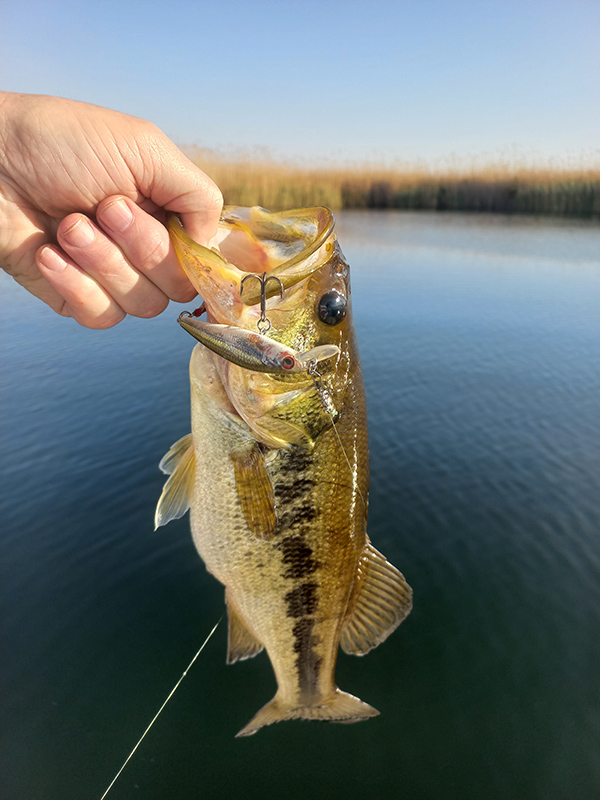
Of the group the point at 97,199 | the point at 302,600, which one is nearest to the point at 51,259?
the point at 97,199

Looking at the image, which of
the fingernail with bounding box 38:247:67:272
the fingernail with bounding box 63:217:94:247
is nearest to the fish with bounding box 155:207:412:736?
the fingernail with bounding box 63:217:94:247

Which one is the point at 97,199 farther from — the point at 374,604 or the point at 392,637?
the point at 392,637

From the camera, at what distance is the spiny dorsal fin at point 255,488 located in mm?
1862

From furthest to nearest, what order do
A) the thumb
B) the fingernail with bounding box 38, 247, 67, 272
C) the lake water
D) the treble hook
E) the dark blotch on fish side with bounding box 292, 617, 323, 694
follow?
the lake water
the dark blotch on fish side with bounding box 292, 617, 323, 694
the fingernail with bounding box 38, 247, 67, 272
the thumb
the treble hook

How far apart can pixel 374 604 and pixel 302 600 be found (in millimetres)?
370

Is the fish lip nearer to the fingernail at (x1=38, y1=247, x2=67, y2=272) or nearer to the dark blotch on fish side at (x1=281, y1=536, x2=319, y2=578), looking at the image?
the fingernail at (x1=38, y1=247, x2=67, y2=272)

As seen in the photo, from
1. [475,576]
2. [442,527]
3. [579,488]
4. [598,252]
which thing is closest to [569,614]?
[475,576]

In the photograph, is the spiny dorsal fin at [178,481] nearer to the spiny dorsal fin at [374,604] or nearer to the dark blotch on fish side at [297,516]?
the dark blotch on fish side at [297,516]

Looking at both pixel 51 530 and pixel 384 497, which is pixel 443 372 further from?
pixel 51 530

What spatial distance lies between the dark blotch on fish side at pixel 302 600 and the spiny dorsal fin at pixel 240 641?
306mm

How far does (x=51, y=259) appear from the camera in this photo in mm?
1897

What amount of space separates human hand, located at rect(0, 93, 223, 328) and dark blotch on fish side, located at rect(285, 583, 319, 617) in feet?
4.72

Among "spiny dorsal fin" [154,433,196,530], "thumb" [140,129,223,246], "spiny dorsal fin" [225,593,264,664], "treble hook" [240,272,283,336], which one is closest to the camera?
"treble hook" [240,272,283,336]

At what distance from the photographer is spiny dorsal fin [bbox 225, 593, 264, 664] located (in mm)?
2242
